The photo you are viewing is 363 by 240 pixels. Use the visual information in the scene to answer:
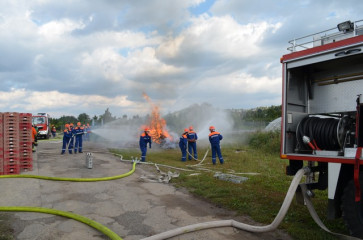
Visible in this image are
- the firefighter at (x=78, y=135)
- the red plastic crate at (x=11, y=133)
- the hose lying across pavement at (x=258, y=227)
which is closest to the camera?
the hose lying across pavement at (x=258, y=227)

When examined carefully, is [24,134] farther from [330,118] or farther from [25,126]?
[330,118]

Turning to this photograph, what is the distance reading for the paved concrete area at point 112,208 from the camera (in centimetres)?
489

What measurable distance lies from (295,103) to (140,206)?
3865mm

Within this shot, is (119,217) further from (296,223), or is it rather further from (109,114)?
(109,114)

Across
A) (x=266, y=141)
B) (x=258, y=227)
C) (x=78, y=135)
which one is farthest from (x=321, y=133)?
(x=266, y=141)

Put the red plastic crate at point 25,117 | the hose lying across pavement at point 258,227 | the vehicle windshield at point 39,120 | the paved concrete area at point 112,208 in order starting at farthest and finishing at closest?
1. the vehicle windshield at point 39,120
2. the red plastic crate at point 25,117
3. the paved concrete area at point 112,208
4. the hose lying across pavement at point 258,227

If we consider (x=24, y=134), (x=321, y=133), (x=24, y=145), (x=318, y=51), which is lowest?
(x=24, y=145)

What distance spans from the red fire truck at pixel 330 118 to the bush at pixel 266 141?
1109 cm

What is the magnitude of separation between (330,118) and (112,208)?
461 centimetres

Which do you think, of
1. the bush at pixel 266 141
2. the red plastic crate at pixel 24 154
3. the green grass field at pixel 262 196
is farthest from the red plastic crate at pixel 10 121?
the bush at pixel 266 141

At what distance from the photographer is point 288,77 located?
5.36 m

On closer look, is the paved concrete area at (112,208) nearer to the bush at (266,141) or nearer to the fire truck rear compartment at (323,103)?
the fire truck rear compartment at (323,103)

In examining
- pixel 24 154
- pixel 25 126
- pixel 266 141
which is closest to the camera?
pixel 25 126

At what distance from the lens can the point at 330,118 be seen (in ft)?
16.6
